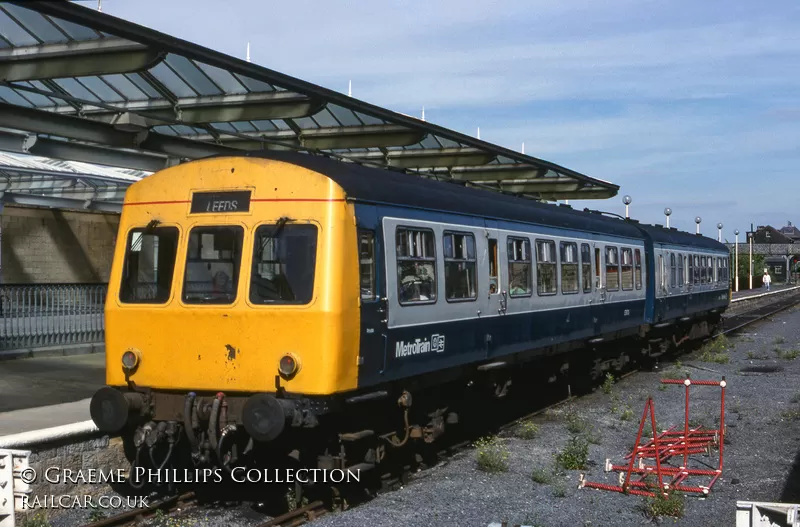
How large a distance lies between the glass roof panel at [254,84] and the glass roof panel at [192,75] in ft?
1.55

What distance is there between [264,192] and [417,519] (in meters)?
3.13

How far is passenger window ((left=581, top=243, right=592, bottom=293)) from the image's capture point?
48.7 ft

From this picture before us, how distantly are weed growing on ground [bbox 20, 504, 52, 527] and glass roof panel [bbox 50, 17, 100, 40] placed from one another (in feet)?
18.7

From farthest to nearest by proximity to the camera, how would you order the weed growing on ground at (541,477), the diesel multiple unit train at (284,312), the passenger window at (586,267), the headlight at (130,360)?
the passenger window at (586,267)
the weed growing on ground at (541,477)
the headlight at (130,360)
the diesel multiple unit train at (284,312)

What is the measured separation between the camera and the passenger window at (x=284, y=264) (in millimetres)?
8156

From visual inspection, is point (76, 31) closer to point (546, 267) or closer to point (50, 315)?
point (546, 267)

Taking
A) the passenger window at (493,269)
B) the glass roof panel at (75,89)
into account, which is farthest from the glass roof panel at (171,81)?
the passenger window at (493,269)

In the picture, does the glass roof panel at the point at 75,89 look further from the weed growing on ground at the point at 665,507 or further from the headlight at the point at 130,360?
the weed growing on ground at the point at 665,507

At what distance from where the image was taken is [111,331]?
8.97 metres

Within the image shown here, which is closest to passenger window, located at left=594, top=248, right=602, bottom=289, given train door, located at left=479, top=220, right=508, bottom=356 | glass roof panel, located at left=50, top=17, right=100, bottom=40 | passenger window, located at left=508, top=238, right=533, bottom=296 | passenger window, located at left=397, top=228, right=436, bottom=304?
passenger window, located at left=508, top=238, right=533, bottom=296

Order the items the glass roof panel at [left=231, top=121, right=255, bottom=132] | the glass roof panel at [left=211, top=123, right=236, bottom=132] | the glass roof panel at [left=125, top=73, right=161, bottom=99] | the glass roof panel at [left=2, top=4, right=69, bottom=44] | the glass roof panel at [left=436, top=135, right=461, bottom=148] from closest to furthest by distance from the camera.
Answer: the glass roof panel at [left=2, top=4, right=69, bottom=44]
the glass roof panel at [left=125, top=73, right=161, bottom=99]
the glass roof panel at [left=231, top=121, right=255, bottom=132]
the glass roof panel at [left=211, top=123, right=236, bottom=132]
the glass roof panel at [left=436, top=135, right=461, bottom=148]

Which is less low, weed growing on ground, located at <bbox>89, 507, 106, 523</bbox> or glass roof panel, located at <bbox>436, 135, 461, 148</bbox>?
glass roof panel, located at <bbox>436, 135, 461, 148</bbox>

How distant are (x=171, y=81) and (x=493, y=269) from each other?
5.41 m

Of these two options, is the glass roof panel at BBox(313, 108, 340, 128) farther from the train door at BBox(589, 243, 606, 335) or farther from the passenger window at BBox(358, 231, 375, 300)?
the passenger window at BBox(358, 231, 375, 300)
